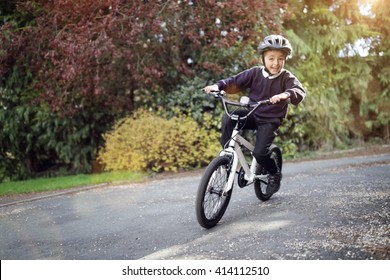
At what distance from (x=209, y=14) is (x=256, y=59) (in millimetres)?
1318

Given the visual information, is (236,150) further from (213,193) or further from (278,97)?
(278,97)

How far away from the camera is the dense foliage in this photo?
7.52 meters

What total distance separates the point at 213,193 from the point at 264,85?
1218mm

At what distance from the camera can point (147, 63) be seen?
819cm

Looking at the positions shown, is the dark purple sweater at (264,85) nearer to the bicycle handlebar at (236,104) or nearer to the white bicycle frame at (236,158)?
the bicycle handlebar at (236,104)

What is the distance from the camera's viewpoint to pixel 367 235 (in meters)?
2.90

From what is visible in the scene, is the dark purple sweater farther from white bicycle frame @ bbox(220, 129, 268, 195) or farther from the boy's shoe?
the boy's shoe

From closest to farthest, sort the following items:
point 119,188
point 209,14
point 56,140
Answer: point 119,188
point 209,14
point 56,140

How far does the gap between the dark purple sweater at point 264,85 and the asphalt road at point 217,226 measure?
38.3 inches

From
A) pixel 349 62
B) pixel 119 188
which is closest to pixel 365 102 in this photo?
pixel 349 62

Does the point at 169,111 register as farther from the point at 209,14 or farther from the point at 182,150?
the point at 209,14

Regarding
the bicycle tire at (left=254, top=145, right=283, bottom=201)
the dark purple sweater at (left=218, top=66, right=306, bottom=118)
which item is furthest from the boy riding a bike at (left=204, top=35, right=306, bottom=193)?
the bicycle tire at (left=254, top=145, right=283, bottom=201)

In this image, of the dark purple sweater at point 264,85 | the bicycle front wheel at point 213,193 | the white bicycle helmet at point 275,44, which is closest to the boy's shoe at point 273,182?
the dark purple sweater at point 264,85

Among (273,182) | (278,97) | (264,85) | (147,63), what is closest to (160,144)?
(147,63)
